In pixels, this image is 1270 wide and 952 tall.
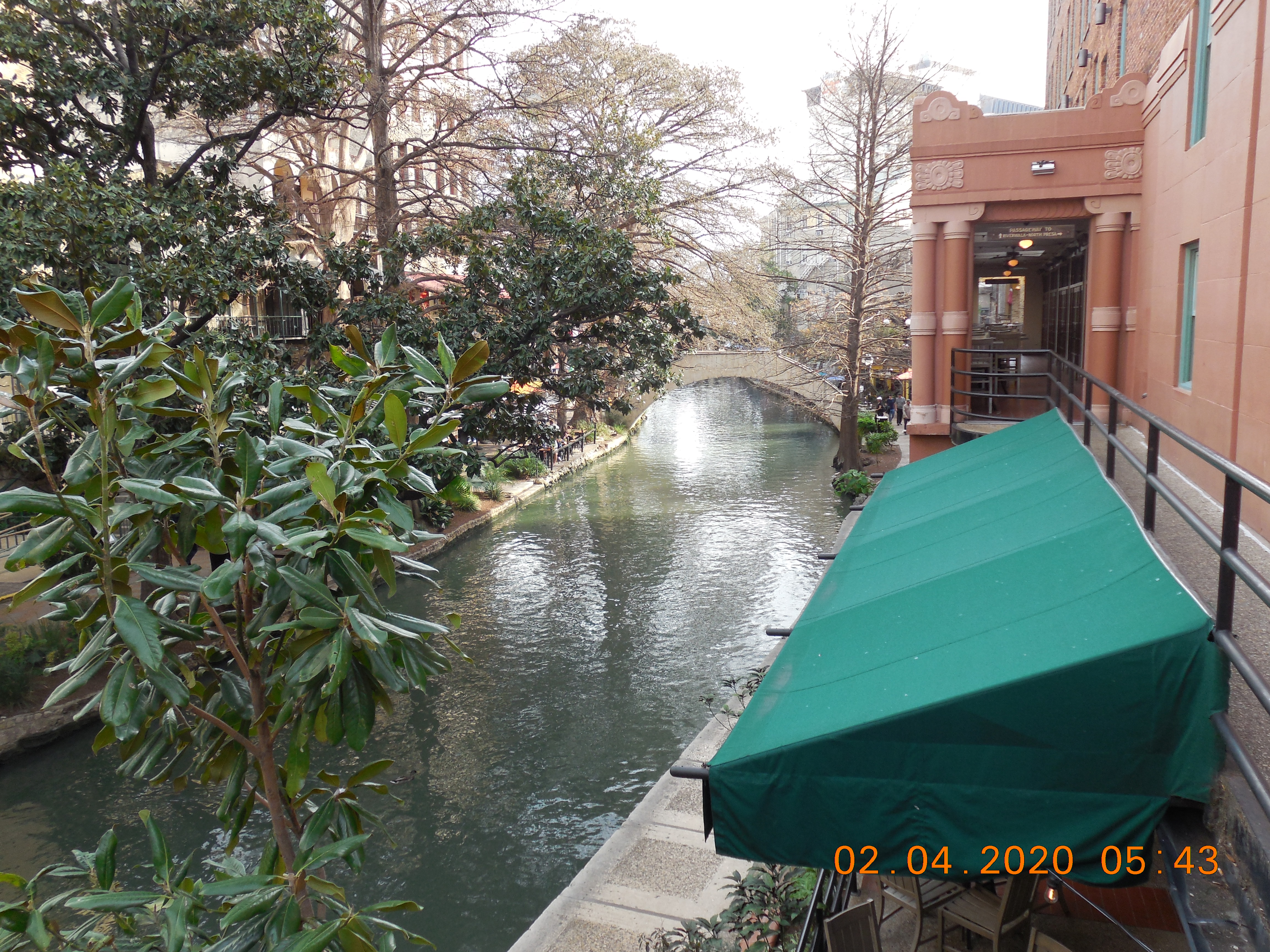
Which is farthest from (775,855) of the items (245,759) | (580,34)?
(580,34)

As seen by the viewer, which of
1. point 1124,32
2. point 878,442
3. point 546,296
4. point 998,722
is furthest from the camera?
point 878,442

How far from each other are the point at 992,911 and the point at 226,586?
180 inches

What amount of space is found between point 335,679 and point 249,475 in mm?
680

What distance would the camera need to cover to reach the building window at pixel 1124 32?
1338cm

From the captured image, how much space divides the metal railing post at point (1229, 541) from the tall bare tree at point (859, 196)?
24.6m

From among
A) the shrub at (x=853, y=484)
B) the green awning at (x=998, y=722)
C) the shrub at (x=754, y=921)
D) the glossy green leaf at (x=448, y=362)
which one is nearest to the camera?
the glossy green leaf at (x=448, y=362)

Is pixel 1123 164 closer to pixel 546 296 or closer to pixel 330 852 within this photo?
pixel 546 296

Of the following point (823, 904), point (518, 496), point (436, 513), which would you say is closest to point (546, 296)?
point (436, 513)

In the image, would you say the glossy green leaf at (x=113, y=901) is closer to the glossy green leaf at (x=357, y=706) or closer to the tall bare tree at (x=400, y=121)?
the glossy green leaf at (x=357, y=706)

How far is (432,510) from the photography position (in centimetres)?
1733

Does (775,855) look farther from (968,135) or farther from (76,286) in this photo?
(968,135)

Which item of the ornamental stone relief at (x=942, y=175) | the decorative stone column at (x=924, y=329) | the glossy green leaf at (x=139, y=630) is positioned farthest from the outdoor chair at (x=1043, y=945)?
the ornamental stone relief at (x=942, y=175)

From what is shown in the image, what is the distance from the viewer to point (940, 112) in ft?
41.4

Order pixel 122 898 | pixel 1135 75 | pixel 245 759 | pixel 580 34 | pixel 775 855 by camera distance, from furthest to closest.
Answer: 1. pixel 580 34
2. pixel 1135 75
3. pixel 775 855
4. pixel 245 759
5. pixel 122 898
